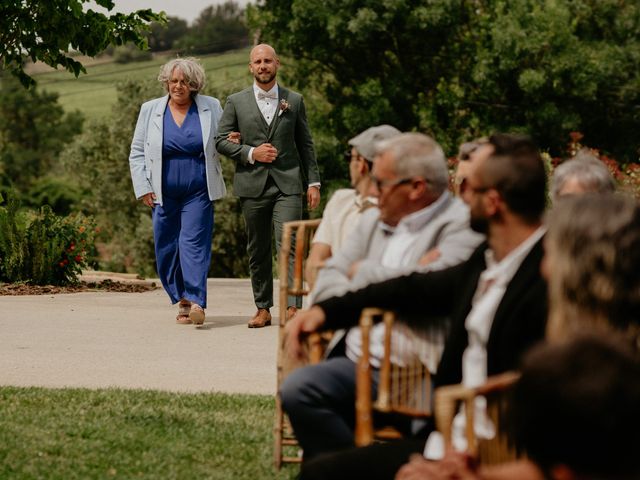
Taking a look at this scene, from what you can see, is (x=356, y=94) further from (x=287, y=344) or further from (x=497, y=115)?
(x=287, y=344)

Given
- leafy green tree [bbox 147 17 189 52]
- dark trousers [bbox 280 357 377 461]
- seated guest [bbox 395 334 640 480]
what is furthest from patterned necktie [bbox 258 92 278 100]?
leafy green tree [bbox 147 17 189 52]

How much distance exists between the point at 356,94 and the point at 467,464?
32421 mm

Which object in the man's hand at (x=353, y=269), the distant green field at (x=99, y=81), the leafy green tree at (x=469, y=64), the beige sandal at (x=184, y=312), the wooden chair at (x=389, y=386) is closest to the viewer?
the wooden chair at (x=389, y=386)

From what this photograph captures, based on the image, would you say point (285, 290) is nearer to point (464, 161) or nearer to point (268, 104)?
point (464, 161)

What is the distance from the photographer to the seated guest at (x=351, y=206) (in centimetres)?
532

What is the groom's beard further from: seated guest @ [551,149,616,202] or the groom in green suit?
seated guest @ [551,149,616,202]

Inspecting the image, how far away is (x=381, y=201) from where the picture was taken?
4535mm

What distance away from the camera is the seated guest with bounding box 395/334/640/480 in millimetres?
2371

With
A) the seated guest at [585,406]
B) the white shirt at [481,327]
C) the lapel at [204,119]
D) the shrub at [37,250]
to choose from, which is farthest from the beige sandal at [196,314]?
the seated guest at [585,406]

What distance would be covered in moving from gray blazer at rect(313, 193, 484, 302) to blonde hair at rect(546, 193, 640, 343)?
4.12ft

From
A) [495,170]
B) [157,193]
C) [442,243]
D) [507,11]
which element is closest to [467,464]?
[495,170]

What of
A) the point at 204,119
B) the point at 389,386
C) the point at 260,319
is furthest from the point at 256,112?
the point at 389,386

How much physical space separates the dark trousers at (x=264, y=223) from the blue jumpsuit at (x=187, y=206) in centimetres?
38

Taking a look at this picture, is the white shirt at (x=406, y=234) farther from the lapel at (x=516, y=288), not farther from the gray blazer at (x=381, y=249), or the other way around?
the lapel at (x=516, y=288)
